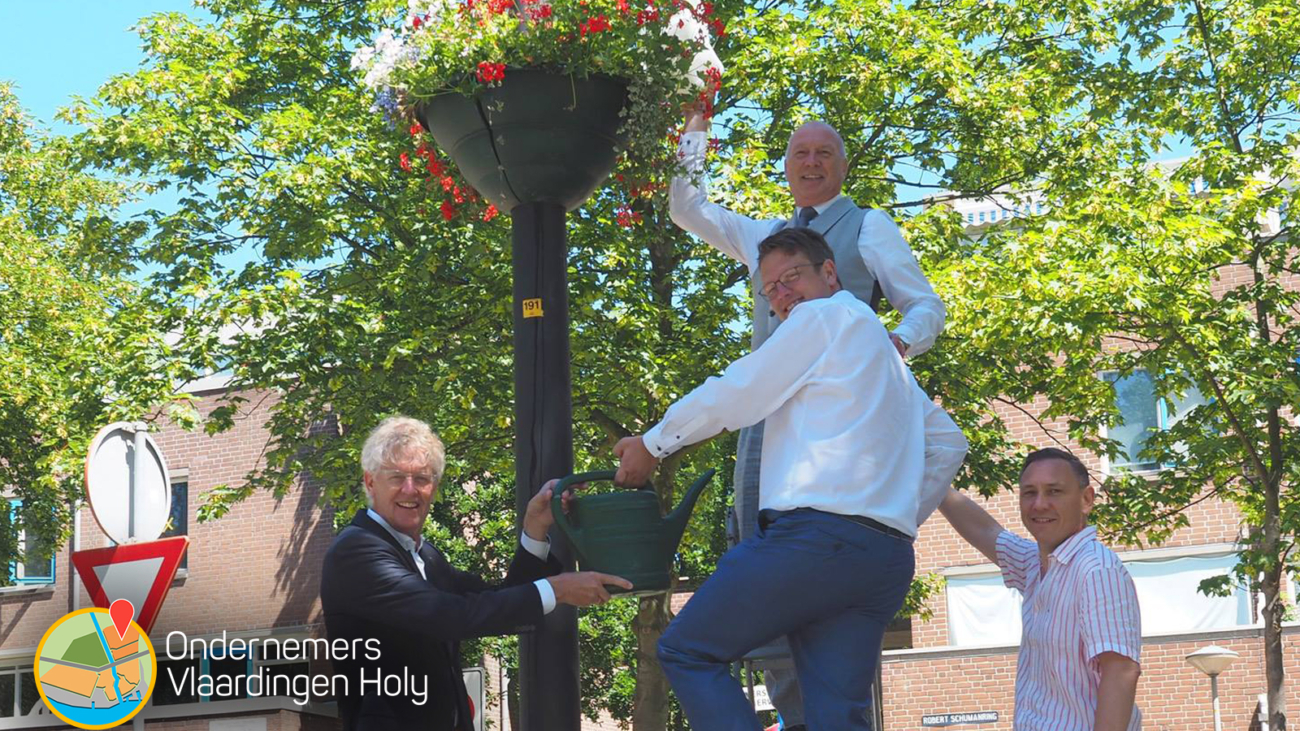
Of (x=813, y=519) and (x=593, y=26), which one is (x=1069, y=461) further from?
(x=593, y=26)

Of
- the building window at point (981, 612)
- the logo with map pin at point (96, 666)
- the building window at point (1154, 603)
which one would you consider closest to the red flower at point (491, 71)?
the logo with map pin at point (96, 666)

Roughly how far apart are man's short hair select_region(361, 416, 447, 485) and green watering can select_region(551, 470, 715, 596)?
62cm

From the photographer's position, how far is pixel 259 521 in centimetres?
3198

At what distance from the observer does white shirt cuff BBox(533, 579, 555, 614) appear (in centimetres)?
460

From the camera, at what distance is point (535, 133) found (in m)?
5.31

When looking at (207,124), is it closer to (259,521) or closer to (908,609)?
(908,609)

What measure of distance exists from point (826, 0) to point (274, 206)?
21.3 ft

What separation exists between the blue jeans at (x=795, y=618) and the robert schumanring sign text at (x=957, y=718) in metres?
25.9

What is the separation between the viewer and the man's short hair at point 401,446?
188 inches

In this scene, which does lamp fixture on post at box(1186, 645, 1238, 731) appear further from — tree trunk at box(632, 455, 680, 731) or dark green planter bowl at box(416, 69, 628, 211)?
dark green planter bowl at box(416, 69, 628, 211)

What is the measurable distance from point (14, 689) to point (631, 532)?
32.9 meters

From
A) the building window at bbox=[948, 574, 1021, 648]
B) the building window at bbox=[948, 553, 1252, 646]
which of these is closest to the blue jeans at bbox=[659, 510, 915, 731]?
the building window at bbox=[948, 553, 1252, 646]

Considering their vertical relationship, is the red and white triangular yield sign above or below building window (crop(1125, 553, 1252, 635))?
below

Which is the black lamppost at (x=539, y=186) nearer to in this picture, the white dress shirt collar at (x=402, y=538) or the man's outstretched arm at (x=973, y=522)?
the white dress shirt collar at (x=402, y=538)
